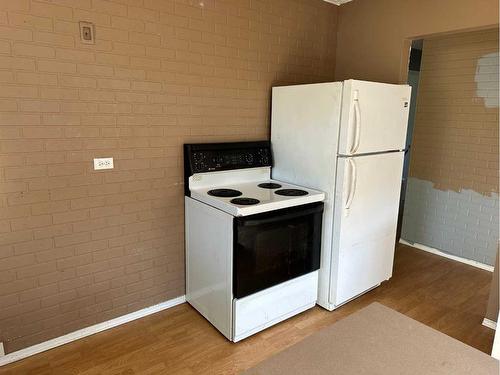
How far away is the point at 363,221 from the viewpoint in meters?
2.85

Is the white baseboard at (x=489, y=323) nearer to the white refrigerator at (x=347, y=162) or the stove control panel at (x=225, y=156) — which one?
the white refrigerator at (x=347, y=162)

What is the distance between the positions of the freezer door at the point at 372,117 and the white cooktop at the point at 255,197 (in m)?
0.42

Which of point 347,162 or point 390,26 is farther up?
point 390,26

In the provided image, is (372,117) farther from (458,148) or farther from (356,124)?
(458,148)

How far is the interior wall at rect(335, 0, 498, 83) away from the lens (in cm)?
264

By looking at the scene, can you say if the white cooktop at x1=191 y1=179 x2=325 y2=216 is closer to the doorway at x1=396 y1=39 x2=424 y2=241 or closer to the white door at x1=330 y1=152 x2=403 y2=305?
the white door at x1=330 y1=152 x2=403 y2=305

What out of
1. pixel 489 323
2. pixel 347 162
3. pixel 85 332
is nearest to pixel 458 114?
pixel 347 162

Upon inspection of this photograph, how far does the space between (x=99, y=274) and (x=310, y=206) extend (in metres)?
1.56

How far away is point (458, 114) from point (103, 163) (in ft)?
11.3

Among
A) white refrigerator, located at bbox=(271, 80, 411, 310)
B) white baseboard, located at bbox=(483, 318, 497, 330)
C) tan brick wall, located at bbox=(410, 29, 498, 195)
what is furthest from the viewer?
tan brick wall, located at bbox=(410, 29, 498, 195)

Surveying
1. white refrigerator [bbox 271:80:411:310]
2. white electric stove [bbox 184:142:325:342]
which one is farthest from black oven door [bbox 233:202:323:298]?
white refrigerator [bbox 271:80:411:310]

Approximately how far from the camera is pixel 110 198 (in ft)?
8.05

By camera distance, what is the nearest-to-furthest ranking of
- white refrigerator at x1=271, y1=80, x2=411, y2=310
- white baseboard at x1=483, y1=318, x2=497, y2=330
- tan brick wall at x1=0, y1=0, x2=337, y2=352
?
tan brick wall at x1=0, y1=0, x2=337, y2=352, white refrigerator at x1=271, y1=80, x2=411, y2=310, white baseboard at x1=483, y1=318, x2=497, y2=330

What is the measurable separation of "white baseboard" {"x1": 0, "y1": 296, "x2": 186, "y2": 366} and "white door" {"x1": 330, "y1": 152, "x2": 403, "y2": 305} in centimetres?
133
